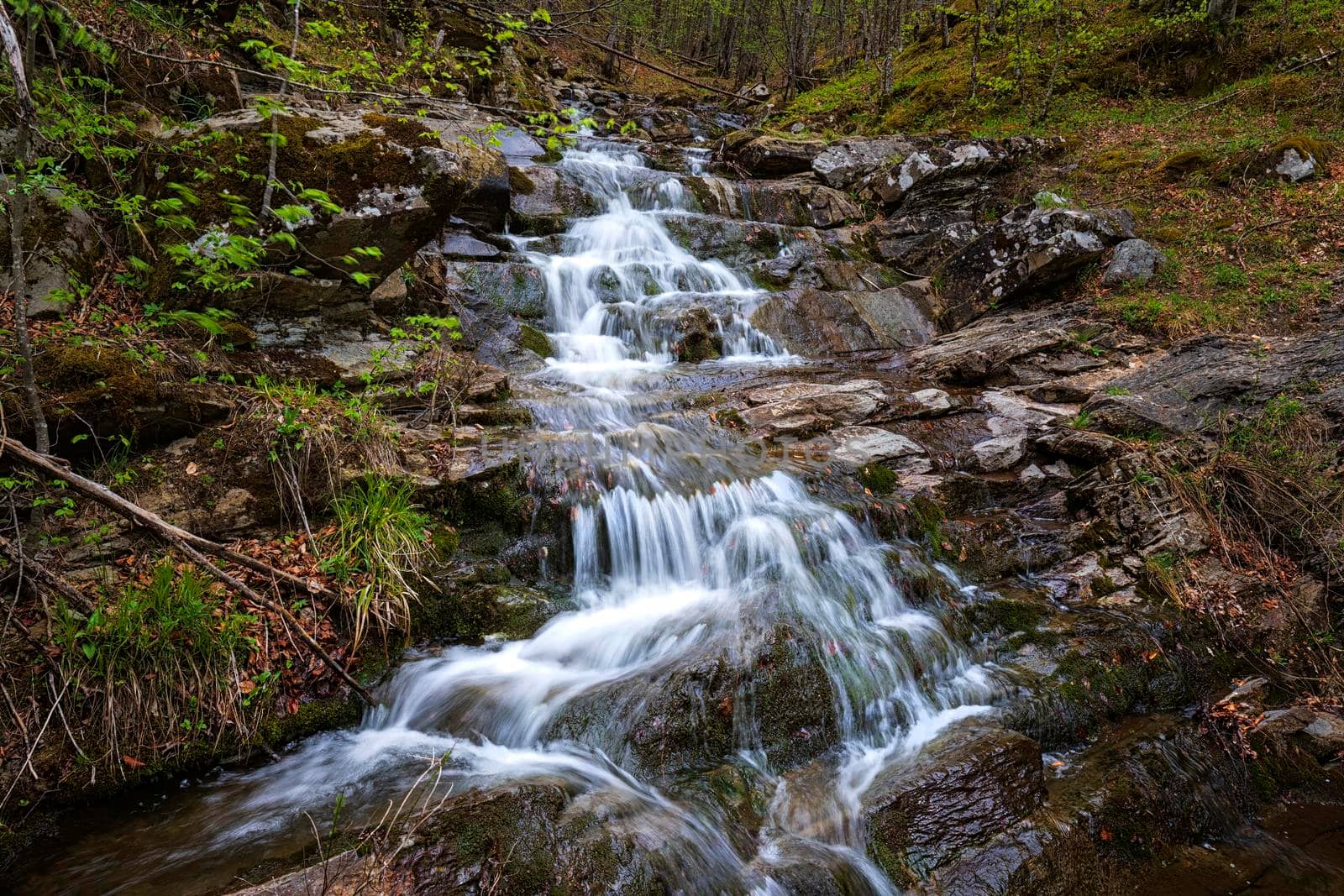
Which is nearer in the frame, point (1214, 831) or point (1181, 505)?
point (1214, 831)

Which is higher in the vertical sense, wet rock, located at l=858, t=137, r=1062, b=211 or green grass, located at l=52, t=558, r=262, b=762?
wet rock, located at l=858, t=137, r=1062, b=211

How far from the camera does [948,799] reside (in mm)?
3475

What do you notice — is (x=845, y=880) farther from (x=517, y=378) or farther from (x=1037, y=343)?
(x=1037, y=343)

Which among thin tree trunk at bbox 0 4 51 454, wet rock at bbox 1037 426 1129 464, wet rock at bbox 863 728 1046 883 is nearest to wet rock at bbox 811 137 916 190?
wet rock at bbox 1037 426 1129 464

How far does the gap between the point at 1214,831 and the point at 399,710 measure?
511 cm

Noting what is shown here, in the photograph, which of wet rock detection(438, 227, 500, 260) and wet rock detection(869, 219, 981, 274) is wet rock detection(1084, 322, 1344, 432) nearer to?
wet rock detection(869, 219, 981, 274)

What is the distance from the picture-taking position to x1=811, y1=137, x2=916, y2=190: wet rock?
45.0ft

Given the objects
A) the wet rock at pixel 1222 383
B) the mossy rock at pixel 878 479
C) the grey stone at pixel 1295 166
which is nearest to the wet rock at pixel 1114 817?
the mossy rock at pixel 878 479

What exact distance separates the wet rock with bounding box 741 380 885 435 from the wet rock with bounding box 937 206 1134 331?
373 centimetres

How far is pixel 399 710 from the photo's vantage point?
4.04 meters

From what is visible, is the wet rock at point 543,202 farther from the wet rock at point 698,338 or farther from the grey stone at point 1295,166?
the grey stone at point 1295,166

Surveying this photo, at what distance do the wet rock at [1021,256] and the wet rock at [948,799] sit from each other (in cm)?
843

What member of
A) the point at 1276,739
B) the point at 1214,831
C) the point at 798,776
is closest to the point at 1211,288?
the point at 1276,739

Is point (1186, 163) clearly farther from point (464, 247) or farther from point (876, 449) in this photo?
point (464, 247)
